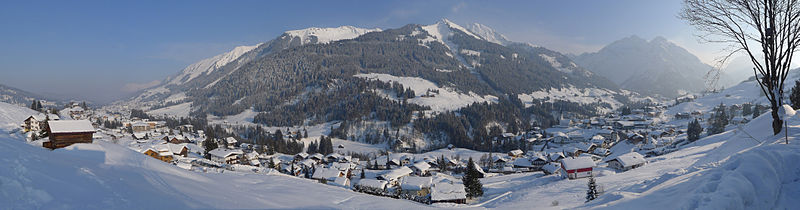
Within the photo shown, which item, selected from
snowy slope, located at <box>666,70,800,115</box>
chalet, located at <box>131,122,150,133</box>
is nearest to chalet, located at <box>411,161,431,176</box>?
chalet, located at <box>131,122,150,133</box>

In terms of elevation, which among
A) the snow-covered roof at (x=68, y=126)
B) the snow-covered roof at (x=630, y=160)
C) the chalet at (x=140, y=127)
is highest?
the snow-covered roof at (x=68, y=126)

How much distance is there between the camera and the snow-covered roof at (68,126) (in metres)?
20.4

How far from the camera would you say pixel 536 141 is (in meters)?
105

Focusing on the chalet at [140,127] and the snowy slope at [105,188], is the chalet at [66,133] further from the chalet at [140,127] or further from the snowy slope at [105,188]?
the chalet at [140,127]

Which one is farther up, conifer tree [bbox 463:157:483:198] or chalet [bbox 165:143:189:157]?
chalet [bbox 165:143:189:157]

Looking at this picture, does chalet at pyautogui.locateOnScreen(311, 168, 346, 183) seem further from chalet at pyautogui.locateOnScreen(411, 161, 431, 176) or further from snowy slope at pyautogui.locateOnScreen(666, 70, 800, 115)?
snowy slope at pyautogui.locateOnScreen(666, 70, 800, 115)

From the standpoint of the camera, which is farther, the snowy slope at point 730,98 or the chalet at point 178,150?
the snowy slope at point 730,98

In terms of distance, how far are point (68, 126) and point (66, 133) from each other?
2.74ft

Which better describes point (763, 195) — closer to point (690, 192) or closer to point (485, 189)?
point (690, 192)

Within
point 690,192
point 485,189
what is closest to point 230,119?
point 485,189

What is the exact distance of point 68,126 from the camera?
21.1 metres

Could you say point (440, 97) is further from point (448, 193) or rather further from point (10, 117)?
point (10, 117)

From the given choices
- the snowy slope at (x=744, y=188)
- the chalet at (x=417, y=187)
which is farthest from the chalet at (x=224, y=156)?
the snowy slope at (x=744, y=188)

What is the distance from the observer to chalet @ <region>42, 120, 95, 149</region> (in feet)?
66.9
